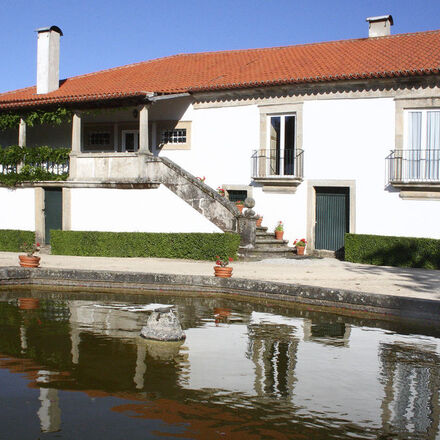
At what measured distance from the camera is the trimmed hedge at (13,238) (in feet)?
68.0

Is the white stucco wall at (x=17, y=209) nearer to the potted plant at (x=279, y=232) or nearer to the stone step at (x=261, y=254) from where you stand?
the stone step at (x=261, y=254)

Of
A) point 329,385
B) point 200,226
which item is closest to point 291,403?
point 329,385

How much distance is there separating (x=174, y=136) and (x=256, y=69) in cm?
388

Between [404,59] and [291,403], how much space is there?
1547 centimetres

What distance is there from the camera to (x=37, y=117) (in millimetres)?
20750

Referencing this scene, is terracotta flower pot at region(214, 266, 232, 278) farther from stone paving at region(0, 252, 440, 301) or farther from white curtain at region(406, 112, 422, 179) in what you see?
white curtain at region(406, 112, 422, 179)

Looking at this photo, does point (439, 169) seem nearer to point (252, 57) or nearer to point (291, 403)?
point (252, 57)

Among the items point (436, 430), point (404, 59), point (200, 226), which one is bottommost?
point (436, 430)

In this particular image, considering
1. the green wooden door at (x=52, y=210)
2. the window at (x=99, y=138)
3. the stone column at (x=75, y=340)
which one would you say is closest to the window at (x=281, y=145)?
the window at (x=99, y=138)

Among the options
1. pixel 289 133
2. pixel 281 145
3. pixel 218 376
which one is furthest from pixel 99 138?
pixel 218 376

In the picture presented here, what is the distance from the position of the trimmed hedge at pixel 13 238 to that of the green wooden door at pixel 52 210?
63 cm

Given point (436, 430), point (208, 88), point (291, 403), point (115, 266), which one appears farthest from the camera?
point (208, 88)

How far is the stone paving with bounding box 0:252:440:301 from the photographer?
1234 centimetres

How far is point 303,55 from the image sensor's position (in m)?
22.0
